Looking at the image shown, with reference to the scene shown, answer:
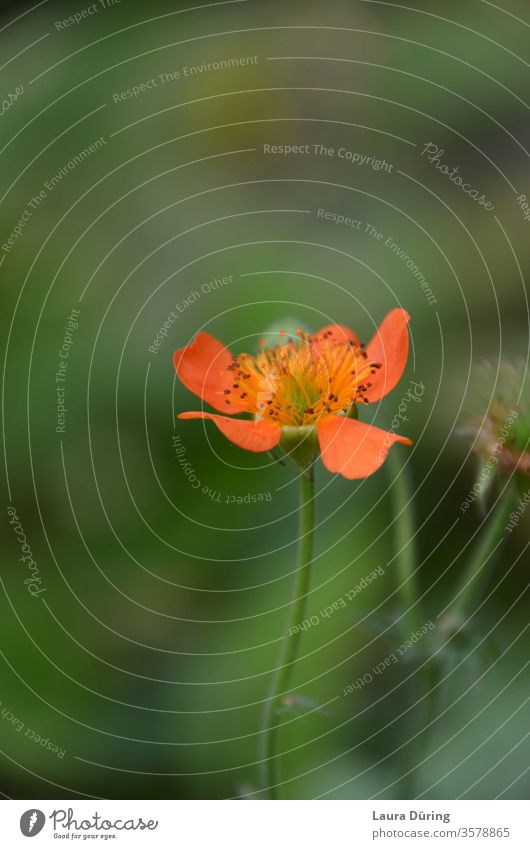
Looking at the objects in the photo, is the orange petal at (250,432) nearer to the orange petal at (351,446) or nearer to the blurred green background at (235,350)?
the orange petal at (351,446)

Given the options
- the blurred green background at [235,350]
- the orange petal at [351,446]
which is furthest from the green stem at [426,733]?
the orange petal at [351,446]

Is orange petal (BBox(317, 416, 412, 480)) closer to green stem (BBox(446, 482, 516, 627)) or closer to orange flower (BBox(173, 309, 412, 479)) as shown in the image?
orange flower (BBox(173, 309, 412, 479))

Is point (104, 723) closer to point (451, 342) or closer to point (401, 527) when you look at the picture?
point (401, 527)

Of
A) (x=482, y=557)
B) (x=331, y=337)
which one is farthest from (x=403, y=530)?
(x=331, y=337)

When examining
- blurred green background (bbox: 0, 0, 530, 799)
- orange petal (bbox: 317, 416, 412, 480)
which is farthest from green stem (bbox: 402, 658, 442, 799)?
orange petal (bbox: 317, 416, 412, 480)

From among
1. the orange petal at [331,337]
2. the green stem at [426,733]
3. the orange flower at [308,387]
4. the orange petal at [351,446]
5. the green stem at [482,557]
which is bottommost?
the green stem at [426,733]

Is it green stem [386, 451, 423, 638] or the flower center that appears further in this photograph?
green stem [386, 451, 423, 638]

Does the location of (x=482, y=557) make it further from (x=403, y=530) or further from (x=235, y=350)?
(x=235, y=350)
